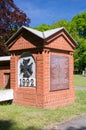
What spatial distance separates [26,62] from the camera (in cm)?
1313

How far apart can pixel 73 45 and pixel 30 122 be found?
6.28 m

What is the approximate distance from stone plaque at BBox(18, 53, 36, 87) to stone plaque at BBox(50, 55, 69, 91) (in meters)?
0.82

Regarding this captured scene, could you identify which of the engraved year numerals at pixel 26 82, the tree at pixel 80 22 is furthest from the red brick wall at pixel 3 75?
the tree at pixel 80 22

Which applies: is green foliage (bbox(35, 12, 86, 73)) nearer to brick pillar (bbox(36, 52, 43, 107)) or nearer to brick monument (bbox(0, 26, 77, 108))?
brick monument (bbox(0, 26, 77, 108))

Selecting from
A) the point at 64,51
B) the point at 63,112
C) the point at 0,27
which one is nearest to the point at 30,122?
the point at 63,112

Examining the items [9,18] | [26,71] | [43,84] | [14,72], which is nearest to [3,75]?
[14,72]

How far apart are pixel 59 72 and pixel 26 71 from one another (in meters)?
1.54

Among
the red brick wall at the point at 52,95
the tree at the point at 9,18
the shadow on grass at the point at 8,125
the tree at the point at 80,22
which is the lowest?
the shadow on grass at the point at 8,125

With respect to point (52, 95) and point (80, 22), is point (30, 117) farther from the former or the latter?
point (80, 22)

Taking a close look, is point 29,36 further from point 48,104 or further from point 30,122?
point 30,122

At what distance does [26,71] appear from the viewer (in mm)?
13125

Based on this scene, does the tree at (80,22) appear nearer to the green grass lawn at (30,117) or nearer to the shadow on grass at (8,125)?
the green grass lawn at (30,117)

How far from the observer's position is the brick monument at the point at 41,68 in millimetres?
12352

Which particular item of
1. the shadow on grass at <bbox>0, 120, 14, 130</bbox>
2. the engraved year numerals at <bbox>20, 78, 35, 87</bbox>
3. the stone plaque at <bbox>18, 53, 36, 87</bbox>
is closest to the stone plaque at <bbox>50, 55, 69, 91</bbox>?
the stone plaque at <bbox>18, 53, 36, 87</bbox>
